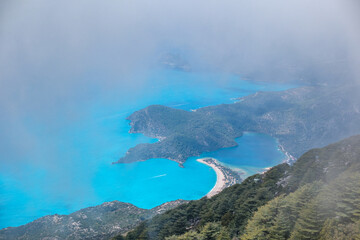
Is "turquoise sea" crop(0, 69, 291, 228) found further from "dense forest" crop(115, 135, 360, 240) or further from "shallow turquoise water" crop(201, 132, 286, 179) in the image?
"dense forest" crop(115, 135, 360, 240)

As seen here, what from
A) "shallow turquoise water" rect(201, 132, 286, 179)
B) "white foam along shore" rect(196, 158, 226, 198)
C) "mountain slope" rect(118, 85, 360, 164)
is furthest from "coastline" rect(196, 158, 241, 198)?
"mountain slope" rect(118, 85, 360, 164)

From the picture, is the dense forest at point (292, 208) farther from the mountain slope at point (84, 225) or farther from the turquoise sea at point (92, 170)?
the turquoise sea at point (92, 170)

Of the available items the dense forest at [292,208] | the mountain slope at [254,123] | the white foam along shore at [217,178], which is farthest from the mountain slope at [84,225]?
the mountain slope at [254,123]

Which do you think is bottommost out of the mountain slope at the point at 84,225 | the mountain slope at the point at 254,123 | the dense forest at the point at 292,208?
the dense forest at the point at 292,208

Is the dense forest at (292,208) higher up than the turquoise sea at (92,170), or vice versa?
the turquoise sea at (92,170)

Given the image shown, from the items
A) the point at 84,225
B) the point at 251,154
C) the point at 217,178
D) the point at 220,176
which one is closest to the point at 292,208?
the point at 84,225

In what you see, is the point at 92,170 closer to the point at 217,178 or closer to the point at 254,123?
the point at 217,178

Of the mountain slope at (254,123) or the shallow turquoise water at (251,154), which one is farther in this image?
the mountain slope at (254,123)
